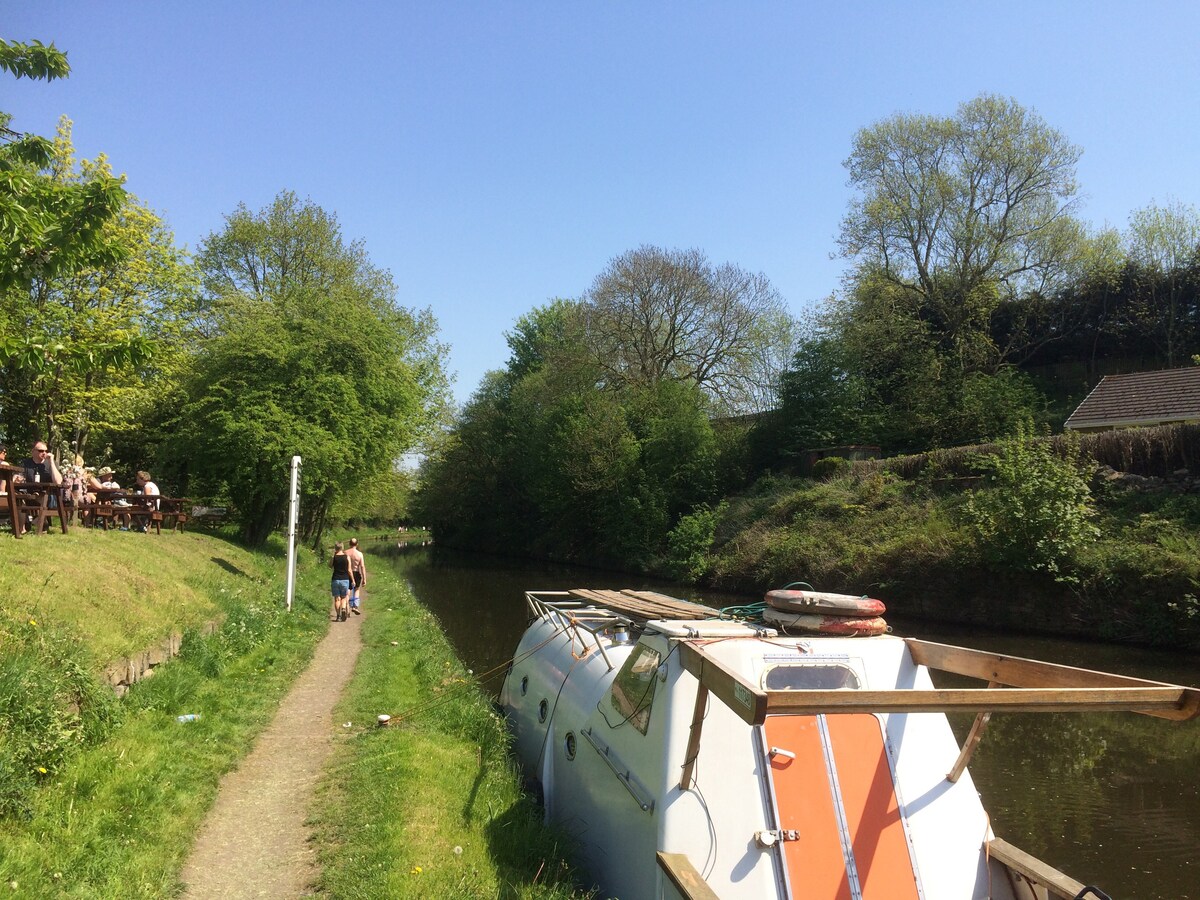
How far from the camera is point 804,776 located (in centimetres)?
562

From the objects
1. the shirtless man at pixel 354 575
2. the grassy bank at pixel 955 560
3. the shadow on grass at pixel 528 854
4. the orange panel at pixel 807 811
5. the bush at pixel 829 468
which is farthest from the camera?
the bush at pixel 829 468

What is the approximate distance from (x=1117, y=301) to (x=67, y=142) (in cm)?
3879

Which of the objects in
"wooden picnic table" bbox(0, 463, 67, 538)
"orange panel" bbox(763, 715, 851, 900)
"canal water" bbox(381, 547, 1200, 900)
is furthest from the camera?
"wooden picnic table" bbox(0, 463, 67, 538)

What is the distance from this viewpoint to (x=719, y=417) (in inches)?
1613

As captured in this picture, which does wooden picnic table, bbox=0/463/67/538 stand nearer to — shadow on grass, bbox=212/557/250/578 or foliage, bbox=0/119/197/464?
shadow on grass, bbox=212/557/250/578

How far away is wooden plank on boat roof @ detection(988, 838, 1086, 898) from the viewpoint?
5247 millimetres

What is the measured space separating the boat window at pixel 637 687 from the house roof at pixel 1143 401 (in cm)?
2295

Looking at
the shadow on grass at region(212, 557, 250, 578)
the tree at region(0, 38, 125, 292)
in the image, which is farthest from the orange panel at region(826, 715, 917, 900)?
the shadow on grass at region(212, 557, 250, 578)

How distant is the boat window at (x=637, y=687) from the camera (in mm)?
6292

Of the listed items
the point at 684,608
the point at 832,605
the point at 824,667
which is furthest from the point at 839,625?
the point at 684,608

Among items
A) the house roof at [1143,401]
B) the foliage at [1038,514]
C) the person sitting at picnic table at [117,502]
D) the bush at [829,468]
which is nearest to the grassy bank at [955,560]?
the foliage at [1038,514]

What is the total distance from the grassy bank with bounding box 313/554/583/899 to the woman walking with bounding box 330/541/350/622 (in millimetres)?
6482

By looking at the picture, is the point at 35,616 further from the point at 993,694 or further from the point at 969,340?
the point at 969,340

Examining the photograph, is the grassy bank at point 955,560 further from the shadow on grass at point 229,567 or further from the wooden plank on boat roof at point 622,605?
the shadow on grass at point 229,567
